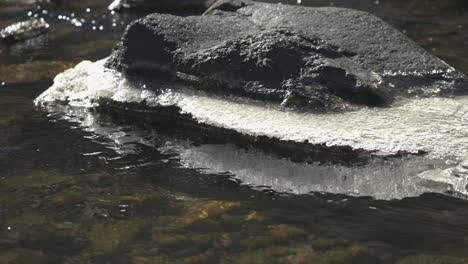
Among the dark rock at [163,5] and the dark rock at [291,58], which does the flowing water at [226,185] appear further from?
the dark rock at [163,5]

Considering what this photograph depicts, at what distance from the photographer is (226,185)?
14.5ft

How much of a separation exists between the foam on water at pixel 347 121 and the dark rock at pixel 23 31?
11.1ft

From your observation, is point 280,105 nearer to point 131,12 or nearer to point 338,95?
point 338,95

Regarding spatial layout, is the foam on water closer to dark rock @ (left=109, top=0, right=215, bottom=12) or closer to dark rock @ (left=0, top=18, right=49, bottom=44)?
dark rock @ (left=0, top=18, right=49, bottom=44)

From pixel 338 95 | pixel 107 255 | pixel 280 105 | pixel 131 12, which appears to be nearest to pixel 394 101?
pixel 338 95

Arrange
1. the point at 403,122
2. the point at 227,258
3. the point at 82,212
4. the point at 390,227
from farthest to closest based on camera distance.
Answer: the point at 403,122
the point at 82,212
the point at 390,227
the point at 227,258

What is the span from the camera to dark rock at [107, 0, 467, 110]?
5.27 m

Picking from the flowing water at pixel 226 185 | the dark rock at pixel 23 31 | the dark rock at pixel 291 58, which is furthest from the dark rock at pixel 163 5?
the flowing water at pixel 226 185

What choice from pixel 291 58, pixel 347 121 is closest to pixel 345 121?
pixel 347 121

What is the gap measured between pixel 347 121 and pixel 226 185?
0.93 m

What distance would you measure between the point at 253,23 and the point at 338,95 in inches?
51.2

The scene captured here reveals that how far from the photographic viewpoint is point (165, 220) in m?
3.97

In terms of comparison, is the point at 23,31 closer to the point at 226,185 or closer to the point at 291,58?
the point at 291,58

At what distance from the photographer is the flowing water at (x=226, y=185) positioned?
3.65 meters
